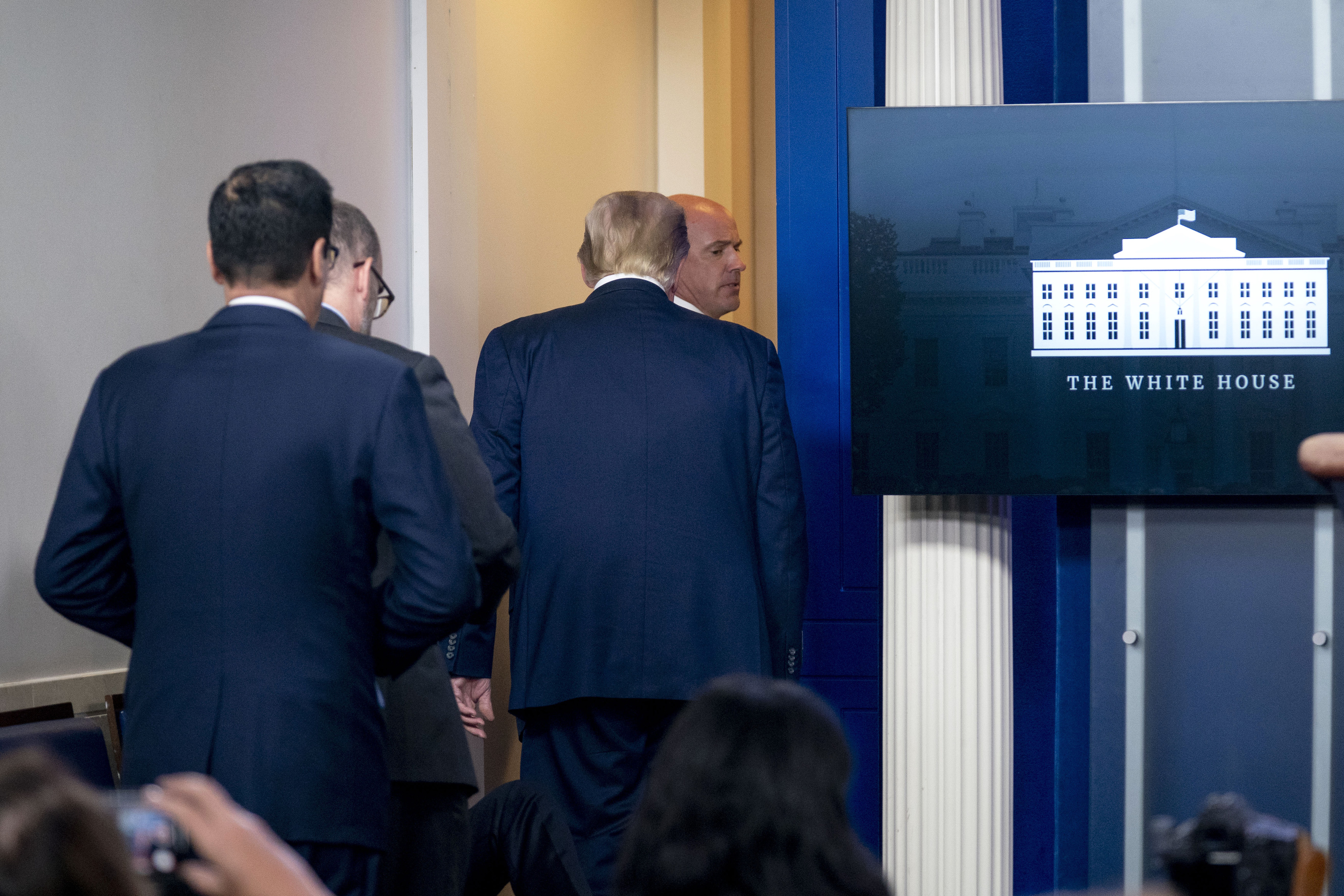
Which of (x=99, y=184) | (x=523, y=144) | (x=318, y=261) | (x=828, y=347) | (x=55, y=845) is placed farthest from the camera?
(x=523, y=144)

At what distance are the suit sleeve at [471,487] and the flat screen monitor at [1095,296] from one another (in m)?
0.94

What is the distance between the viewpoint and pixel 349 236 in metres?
2.33

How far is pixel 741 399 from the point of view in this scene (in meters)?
2.86

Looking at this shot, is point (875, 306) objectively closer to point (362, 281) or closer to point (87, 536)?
point (362, 281)

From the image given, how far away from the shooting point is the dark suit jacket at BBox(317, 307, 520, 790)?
2.18 meters

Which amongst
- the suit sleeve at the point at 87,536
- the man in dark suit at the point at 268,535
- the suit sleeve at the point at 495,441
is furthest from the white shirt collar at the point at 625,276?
the suit sleeve at the point at 87,536

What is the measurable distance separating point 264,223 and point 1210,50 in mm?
2044

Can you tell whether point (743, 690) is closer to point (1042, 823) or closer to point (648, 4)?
point (1042, 823)

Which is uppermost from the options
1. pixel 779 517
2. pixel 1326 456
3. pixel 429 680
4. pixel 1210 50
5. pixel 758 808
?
pixel 1210 50

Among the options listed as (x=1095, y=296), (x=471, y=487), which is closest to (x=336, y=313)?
(x=471, y=487)

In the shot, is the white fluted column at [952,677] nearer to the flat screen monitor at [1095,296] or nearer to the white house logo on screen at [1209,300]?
the flat screen monitor at [1095,296]

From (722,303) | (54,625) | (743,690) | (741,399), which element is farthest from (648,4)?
(743,690)

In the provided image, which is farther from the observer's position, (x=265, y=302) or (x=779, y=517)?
(x=779, y=517)

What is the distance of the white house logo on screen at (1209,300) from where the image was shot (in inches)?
111
